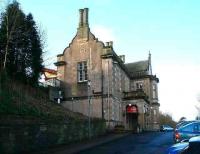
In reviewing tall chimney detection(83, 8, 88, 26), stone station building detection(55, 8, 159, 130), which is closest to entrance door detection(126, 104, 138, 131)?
stone station building detection(55, 8, 159, 130)

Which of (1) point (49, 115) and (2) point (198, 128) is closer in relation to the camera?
(2) point (198, 128)

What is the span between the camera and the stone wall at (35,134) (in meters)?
22.1

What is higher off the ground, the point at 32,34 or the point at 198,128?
the point at 32,34

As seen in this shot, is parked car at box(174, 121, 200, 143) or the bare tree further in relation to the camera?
the bare tree

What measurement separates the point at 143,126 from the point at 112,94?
1303 centimetres

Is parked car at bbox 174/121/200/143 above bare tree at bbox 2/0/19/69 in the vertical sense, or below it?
below

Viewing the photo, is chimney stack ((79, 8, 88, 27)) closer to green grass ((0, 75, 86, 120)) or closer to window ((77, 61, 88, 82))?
window ((77, 61, 88, 82))

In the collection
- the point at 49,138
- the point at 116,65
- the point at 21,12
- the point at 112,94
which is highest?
the point at 21,12

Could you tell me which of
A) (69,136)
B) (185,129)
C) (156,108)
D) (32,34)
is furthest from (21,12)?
(156,108)

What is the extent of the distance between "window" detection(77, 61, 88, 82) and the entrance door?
9232mm

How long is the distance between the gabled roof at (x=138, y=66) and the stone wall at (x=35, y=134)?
44324 millimetres

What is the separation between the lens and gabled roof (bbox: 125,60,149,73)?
252 feet

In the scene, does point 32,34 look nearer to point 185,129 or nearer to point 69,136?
point 69,136

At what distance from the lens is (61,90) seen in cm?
5372
